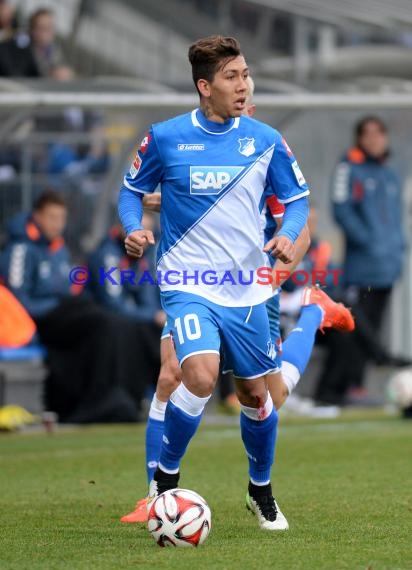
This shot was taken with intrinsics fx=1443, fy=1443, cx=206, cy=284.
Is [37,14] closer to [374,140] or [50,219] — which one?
[50,219]

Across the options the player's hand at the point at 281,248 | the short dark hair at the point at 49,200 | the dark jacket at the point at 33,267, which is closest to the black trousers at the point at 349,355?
the dark jacket at the point at 33,267

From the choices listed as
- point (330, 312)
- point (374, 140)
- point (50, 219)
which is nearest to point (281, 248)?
point (330, 312)

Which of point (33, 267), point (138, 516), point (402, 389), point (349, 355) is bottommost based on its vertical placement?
point (349, 355)

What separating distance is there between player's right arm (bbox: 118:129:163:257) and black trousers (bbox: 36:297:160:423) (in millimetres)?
6872

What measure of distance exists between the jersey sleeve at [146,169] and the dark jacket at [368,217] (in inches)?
336

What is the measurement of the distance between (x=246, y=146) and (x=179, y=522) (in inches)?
69.8

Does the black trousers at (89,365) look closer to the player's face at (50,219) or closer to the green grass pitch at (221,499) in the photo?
the green grass pitch at (221,499)

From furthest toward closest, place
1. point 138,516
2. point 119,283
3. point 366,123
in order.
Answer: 1. point 366,123
2. point 119,283
3. point 138,516

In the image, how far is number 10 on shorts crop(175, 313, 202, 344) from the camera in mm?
6309

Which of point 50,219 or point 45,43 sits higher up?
point 45,43

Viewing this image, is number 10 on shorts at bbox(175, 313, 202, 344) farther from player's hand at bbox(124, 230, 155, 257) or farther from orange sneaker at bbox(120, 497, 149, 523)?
orange sneaker at bbox(120, 497, 149, 523)

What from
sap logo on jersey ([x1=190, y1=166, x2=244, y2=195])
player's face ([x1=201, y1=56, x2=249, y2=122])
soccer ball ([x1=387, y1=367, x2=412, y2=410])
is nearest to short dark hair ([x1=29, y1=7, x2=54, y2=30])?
soccer ball ([x1=387, y1=367, x2=412, y2=410])

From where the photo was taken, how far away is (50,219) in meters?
13.8

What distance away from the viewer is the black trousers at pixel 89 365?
13633mm
